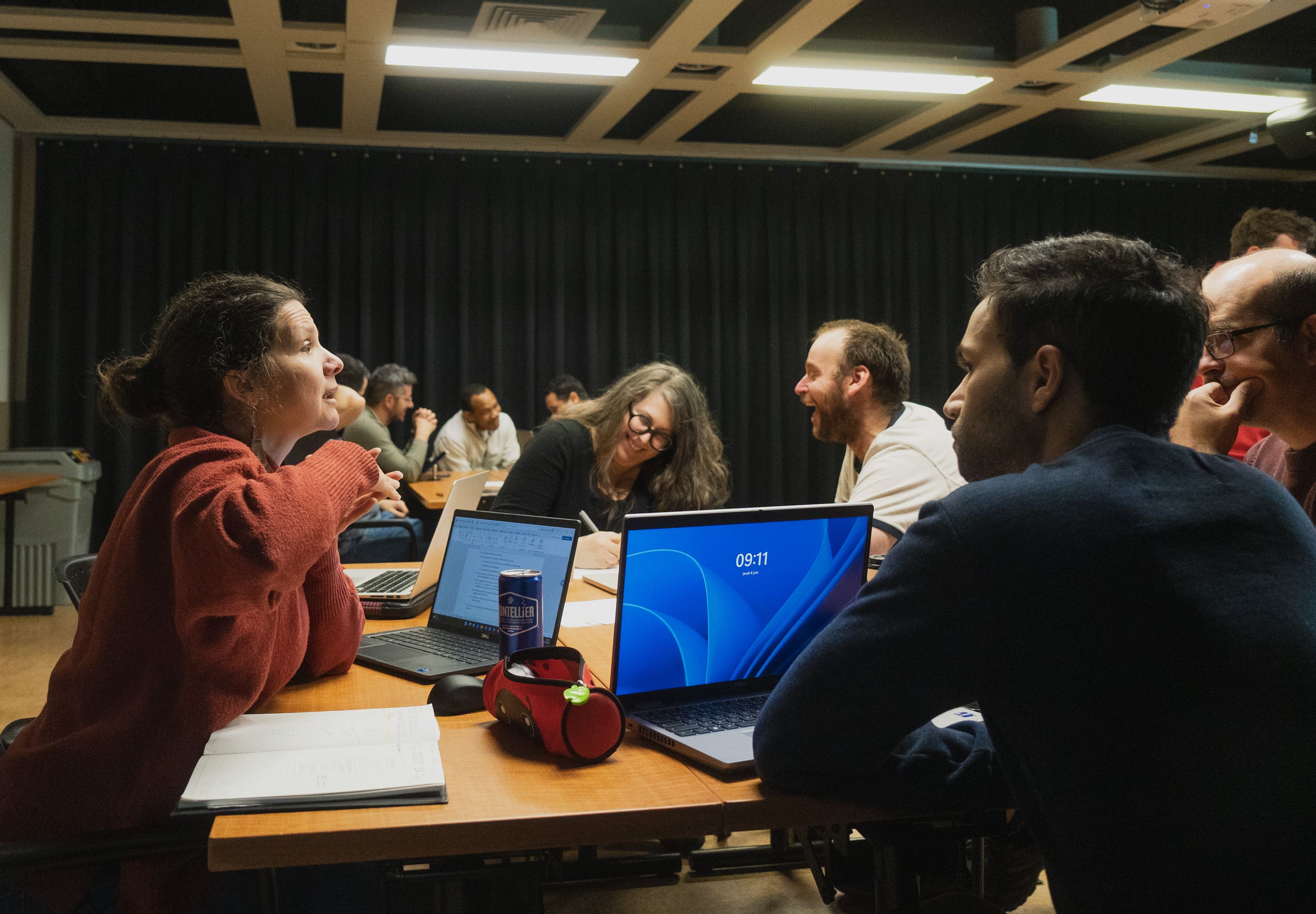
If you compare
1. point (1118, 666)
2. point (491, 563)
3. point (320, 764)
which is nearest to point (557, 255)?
point (491, 563)

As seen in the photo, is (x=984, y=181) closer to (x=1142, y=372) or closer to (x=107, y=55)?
(x=107, y=55)

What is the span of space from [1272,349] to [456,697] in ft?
4.94

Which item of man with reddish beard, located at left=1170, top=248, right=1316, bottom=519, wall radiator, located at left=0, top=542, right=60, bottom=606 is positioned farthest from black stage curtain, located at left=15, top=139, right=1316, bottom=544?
man with reddish beard, located at left=1170, top=248, right=1316, bottom=519

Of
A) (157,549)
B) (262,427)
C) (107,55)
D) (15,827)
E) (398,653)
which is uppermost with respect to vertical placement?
(107,55)

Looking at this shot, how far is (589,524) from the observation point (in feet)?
8.93

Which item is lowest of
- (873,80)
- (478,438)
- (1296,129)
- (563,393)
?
(478,438)

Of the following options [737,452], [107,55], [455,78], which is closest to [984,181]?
[737,452]

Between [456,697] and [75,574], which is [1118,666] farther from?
[75,574]

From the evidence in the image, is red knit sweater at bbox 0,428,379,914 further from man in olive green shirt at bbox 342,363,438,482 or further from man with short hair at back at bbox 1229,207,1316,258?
man in olive green shirt at bbox 342,363,438,482

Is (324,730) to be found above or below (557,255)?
below

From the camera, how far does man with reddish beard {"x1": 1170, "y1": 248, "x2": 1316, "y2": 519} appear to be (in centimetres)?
165

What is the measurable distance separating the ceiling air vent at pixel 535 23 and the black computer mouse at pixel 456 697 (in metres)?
3.41

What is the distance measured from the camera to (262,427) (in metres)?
1.46

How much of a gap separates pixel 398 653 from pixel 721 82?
405 cm
